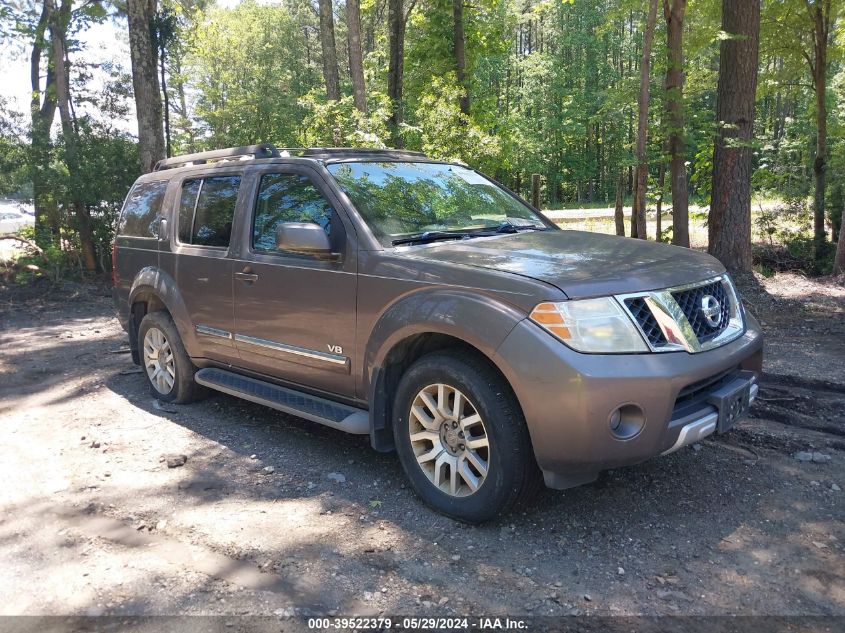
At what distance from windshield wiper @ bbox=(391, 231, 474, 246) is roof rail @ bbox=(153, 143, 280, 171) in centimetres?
137

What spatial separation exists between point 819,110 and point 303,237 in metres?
14.4

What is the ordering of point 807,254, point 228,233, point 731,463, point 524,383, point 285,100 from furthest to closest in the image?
point 285,100 → point 807,254 → point 228,233 → point 731,463 → point 524,383

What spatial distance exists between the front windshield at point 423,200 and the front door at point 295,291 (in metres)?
0.20

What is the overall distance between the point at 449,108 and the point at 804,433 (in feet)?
32.4

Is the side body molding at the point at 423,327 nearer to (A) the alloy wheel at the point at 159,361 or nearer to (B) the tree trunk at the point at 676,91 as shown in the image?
(A) the alloy wheel at the point at 159,361

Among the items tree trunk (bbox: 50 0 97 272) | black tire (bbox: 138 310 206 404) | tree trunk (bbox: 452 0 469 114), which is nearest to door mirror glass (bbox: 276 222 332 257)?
black tire (bbox: 138 310 206 404)

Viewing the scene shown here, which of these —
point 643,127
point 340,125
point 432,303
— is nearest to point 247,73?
point 340,125

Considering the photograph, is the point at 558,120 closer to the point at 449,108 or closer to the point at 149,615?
the point at 449,108

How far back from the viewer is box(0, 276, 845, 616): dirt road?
9.84ft

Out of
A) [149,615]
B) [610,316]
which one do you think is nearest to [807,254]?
[610,316]

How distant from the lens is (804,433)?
15.5 feet

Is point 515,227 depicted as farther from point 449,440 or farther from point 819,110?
point 819,110

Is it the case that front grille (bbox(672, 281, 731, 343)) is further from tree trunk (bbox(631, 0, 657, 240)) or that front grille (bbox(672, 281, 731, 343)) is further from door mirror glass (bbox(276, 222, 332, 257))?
tree trunk (bbox(631, 0, 657, 240))

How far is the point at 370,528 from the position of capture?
3.67 metres
